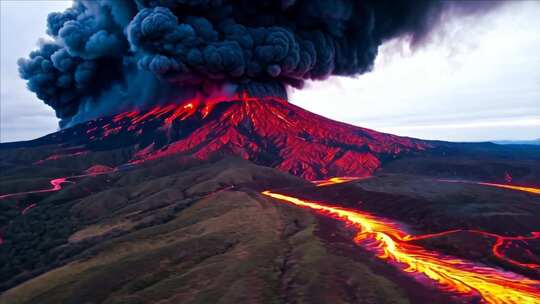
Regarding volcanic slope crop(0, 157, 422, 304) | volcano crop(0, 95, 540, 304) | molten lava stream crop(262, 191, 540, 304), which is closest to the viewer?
molten lava stream crop(262, 191, 540, 304)

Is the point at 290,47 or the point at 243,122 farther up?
the point at 290,47

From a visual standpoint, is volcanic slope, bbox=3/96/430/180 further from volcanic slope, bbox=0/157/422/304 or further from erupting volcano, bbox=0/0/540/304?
volcanic slope, bbox=0/157/422/304

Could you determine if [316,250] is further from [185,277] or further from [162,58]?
[162,58]

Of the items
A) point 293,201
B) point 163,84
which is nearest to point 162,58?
point 163,84

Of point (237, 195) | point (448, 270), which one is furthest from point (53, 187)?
point (448, 270)

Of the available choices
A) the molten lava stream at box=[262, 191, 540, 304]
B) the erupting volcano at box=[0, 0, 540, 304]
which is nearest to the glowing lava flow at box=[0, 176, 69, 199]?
the erupting volcano at box=[0, 0, 540, 304]
